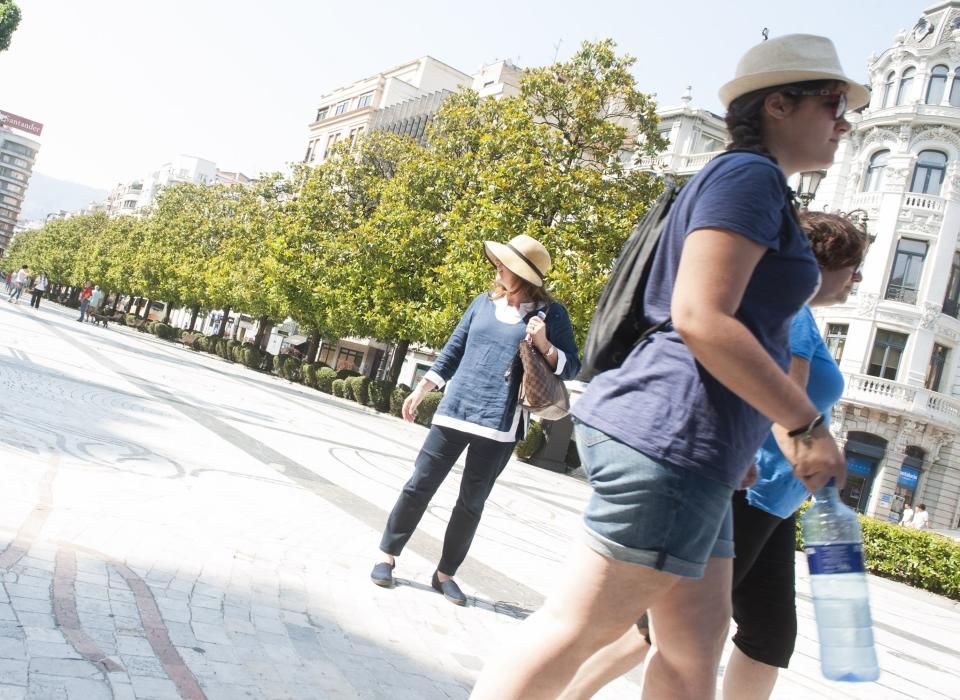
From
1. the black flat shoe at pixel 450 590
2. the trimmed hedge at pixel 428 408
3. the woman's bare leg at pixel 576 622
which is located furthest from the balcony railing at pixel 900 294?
the woman's bare leg at pixel 576 622

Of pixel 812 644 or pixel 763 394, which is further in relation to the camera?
pixel 812 644

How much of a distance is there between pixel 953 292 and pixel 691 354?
34.5 metres

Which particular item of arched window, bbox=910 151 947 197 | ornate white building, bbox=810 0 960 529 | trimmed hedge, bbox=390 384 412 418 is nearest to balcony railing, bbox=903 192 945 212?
ornate white building, bbox=810 0 960 529

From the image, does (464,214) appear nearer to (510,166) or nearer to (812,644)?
(510,166)

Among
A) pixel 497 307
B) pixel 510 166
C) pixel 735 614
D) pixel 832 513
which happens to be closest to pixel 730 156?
pixel 832 513

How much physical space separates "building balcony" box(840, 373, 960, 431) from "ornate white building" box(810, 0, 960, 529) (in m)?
0.04

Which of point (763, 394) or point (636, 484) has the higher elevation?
point (763, 394)

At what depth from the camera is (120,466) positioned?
510cm

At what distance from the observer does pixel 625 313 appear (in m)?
1.80

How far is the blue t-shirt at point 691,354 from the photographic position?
63.3 inches

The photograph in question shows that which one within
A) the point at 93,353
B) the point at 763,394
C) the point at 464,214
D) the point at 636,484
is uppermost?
the point at 464,214

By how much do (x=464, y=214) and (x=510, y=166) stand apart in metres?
3.11

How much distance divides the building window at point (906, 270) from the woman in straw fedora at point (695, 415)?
1288 inches

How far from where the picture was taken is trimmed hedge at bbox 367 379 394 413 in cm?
2609
